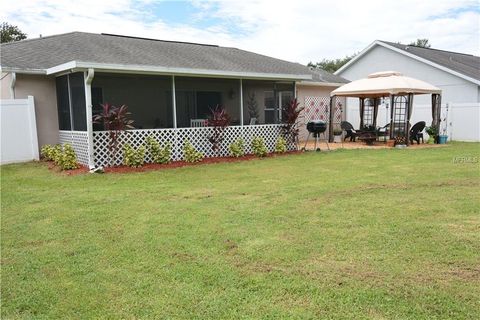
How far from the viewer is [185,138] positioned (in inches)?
447

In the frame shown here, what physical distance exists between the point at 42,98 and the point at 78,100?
1.90 m

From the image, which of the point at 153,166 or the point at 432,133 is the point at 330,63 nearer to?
the point at 432,133

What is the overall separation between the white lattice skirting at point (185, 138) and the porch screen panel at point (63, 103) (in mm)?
1689

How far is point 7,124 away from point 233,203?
757cm

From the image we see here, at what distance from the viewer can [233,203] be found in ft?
20.0

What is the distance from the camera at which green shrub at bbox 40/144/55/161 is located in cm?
1073

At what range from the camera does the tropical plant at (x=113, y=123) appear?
959 centimetres

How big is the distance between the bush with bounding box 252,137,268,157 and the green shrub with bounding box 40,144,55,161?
5719 mm

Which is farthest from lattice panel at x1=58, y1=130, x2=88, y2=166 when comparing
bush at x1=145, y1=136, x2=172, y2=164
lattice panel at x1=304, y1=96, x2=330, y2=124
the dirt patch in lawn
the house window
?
lattice panel at x1=304, y1=96, x2=330, y2=124

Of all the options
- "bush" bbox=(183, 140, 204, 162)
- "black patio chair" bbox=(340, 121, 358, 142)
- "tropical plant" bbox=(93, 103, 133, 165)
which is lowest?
"bush" bbox=(183, 140, 204, 162)

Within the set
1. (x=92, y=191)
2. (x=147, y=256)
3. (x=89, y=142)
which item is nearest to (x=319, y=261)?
(x=147, y=256)

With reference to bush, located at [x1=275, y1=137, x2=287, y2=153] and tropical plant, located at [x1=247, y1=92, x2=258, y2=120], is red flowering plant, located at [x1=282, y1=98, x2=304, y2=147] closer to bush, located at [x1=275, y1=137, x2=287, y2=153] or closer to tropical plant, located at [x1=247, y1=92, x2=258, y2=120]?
bush, located at [x1=275, y1=137, x2=287, y2=153]

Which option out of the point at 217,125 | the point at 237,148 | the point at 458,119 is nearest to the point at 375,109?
the point at 458,119

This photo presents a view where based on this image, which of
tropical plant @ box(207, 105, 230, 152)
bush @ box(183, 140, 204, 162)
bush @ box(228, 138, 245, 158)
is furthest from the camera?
bush @ box(228, 138, 245, 158)
